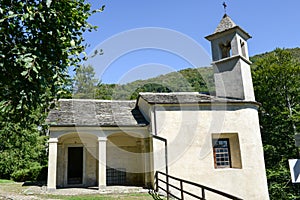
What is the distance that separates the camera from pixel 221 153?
46.9 feet

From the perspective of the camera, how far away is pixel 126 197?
35.3 feet

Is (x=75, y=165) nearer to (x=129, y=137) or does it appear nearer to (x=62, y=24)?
(x=129, y=137)

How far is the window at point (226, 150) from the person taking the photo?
1409cm

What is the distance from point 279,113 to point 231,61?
13.2 metres

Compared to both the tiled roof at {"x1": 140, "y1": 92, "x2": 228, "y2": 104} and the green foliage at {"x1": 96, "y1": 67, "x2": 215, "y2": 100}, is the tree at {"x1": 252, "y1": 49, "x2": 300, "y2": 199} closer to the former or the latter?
the green foliage at {"x1": 96, "y1": 67, "x2": 215, "y2": 100}

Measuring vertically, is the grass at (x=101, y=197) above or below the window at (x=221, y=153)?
below

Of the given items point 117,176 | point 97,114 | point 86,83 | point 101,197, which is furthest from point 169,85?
point 101,197

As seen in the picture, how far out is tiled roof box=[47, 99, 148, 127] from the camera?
13.4 metres

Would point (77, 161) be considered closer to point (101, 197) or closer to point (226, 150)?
point (101, 197)

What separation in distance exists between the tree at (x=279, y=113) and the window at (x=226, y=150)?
1120 centimetres

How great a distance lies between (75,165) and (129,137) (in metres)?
3.94

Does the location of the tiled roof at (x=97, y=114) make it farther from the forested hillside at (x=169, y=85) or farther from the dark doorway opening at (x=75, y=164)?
the forested hillside at (x=169, y=85)

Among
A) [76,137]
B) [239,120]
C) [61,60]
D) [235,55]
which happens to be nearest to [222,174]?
[239,120]

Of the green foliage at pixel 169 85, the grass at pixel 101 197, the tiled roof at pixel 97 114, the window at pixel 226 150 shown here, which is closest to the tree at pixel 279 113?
the green foliage at pixel 169 85
